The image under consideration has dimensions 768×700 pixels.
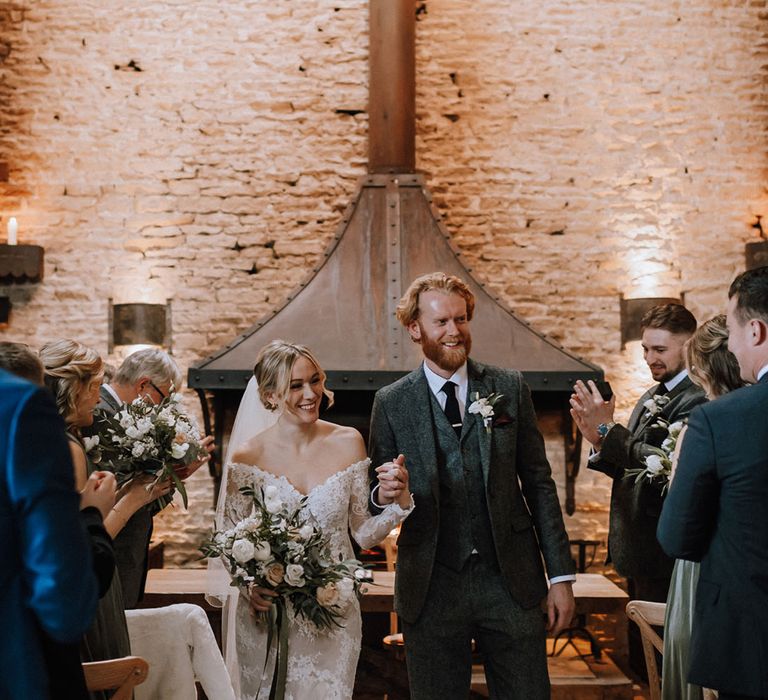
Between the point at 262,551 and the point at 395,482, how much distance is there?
0.47 m

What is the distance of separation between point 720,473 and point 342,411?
4063mm

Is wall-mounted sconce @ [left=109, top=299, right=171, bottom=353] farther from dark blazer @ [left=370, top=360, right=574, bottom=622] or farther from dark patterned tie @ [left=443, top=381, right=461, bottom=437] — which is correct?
Answer: dark patterned tie @ [left=443, top=381, right=461, bottom=437]

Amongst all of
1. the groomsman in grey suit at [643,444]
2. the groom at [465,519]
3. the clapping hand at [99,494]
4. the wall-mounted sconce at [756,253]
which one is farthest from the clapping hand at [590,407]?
the wall-mounted sconce at [756,253]

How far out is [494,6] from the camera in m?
6.49

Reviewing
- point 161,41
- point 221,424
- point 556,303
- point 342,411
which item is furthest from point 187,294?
point 556,303

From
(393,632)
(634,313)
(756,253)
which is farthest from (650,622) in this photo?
(756,253)

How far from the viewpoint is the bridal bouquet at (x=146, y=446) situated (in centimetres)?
301

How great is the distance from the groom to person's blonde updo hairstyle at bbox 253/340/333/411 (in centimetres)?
36

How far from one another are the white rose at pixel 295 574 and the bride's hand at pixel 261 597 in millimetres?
102

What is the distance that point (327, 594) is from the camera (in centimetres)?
261

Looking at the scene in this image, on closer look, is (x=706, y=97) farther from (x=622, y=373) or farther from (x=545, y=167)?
(x=622, y=373)

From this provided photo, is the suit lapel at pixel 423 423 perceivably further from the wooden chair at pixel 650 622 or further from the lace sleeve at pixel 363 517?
the wooden chair at pixel 650 622

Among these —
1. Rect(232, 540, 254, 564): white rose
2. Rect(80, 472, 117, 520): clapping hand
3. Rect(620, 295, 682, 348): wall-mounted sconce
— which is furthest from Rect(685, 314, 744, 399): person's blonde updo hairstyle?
Rect(620, 295, 682, 348): wall-mounted sconce

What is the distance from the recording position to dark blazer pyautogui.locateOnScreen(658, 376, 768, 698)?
6.23 feet
